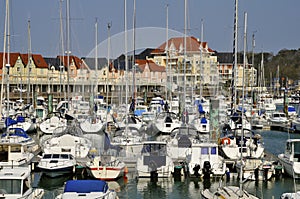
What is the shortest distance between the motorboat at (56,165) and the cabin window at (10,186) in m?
7.33

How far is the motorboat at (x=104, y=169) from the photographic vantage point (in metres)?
24.9

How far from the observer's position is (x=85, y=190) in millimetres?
18312

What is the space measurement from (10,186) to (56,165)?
7492 millimetres

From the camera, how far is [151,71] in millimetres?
117688

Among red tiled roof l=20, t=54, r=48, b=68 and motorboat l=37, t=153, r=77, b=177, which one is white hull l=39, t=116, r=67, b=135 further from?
red tiled roof l=20, t=54, r=48, b=68

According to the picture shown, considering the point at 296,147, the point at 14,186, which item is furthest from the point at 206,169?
the point at 14,186

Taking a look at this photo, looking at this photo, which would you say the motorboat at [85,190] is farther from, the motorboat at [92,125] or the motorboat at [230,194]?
the motorboat at [92,125]

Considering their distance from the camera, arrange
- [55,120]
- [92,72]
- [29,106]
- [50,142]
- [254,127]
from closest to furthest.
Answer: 1. [50,142]
2. [55,120]
3. [254,127]
4. [29,106]
5. [92,72]

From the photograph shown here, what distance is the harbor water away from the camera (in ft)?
77.3

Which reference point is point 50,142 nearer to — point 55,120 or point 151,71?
point 55,120

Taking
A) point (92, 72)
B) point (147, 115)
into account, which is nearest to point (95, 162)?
point (147, 115)

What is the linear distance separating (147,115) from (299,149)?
1098 inches

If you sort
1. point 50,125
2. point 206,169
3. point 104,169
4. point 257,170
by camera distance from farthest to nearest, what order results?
point 50,125 < point 206,169 < point 257,170 < point 104,169

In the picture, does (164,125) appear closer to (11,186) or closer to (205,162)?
(205,162)
